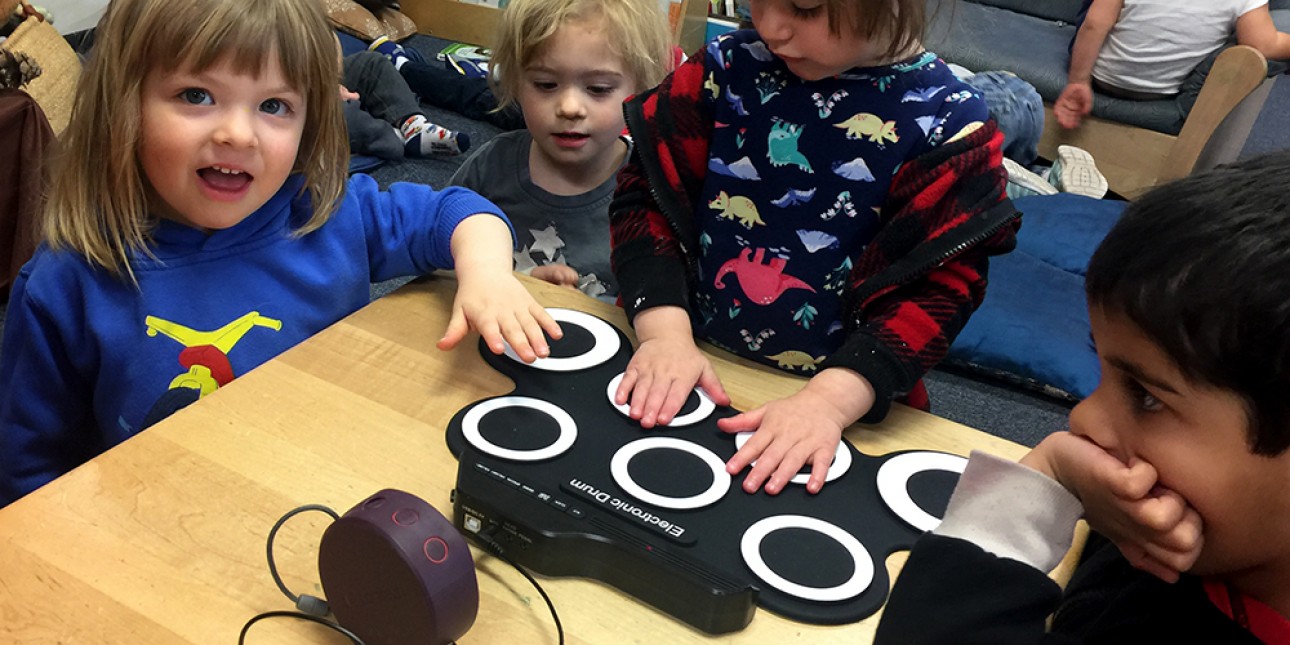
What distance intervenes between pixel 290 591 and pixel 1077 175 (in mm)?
2635

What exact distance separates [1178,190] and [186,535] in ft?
1.99

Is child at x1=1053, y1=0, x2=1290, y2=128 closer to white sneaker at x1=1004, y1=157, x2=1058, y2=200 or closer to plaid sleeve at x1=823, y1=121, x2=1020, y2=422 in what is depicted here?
white sneaker at x1=1004, y1=157, x2=1058, y2=200

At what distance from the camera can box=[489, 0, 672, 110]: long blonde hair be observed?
1.30m

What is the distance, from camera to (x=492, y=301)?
836 mm

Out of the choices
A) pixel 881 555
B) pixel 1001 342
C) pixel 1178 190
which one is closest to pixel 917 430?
pixel 881 555

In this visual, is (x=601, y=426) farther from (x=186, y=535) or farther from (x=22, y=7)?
(x=22, y=7)

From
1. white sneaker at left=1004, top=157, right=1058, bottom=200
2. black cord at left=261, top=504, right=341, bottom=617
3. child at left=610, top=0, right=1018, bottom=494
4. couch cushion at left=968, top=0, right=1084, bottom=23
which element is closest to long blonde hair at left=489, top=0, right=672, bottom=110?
child at left=610, top=0, right=1018, bottom=494

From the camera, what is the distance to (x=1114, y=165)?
9.85ft

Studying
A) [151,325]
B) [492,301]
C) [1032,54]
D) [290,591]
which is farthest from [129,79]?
[1032,54]

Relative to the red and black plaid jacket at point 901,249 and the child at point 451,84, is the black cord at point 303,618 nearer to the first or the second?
the red and black plaid jacket at point 901,249

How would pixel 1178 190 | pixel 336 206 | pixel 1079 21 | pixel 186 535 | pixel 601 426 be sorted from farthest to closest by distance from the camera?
pixel 1079 21 → pixel 336 206 → pixel 601 426 → pixel 186 535 → pixel 1178 190

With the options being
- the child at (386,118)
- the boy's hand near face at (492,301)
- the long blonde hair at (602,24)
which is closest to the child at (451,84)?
the child at (386,118)

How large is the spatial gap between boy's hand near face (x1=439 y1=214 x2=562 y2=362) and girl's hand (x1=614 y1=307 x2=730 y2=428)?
0.08 meters

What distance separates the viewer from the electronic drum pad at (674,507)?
59 centimetres
